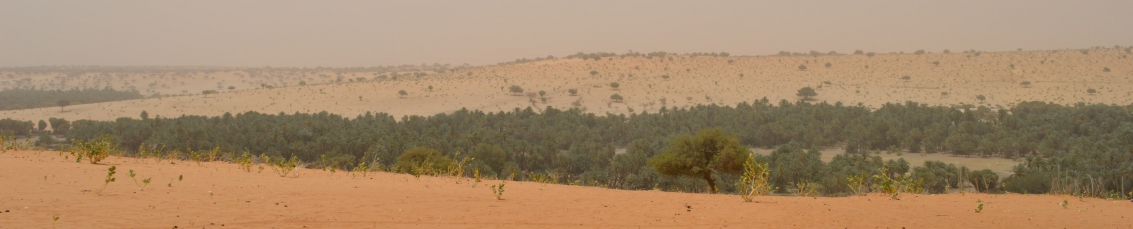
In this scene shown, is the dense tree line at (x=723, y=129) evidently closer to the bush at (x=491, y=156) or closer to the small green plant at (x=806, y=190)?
the bush at (x=491, y=156)

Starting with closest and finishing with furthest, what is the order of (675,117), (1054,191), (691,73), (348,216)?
(348,216), (1054,191), (675,117), (691,73)

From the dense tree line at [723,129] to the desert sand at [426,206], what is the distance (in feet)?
58.1

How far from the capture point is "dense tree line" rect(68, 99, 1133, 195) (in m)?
29.7

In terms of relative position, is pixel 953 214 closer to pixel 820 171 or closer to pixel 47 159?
pixel 47 159

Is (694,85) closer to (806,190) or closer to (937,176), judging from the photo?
(937,176)

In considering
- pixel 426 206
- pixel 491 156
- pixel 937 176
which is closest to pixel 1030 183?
pixel 937 176

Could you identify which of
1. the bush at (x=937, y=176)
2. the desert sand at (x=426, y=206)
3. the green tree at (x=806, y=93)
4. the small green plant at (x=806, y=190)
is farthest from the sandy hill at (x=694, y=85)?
the desert sand at (x=426, y=206)

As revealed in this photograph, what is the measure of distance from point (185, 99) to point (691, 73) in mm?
51023

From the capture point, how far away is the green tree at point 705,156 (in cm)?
2014

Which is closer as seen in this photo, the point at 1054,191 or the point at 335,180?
the point at 335,180

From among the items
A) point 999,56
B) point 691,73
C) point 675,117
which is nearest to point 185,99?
point 675,117

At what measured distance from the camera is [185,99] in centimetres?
6469

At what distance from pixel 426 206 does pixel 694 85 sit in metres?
67.0

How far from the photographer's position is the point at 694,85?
74062 millimetres
